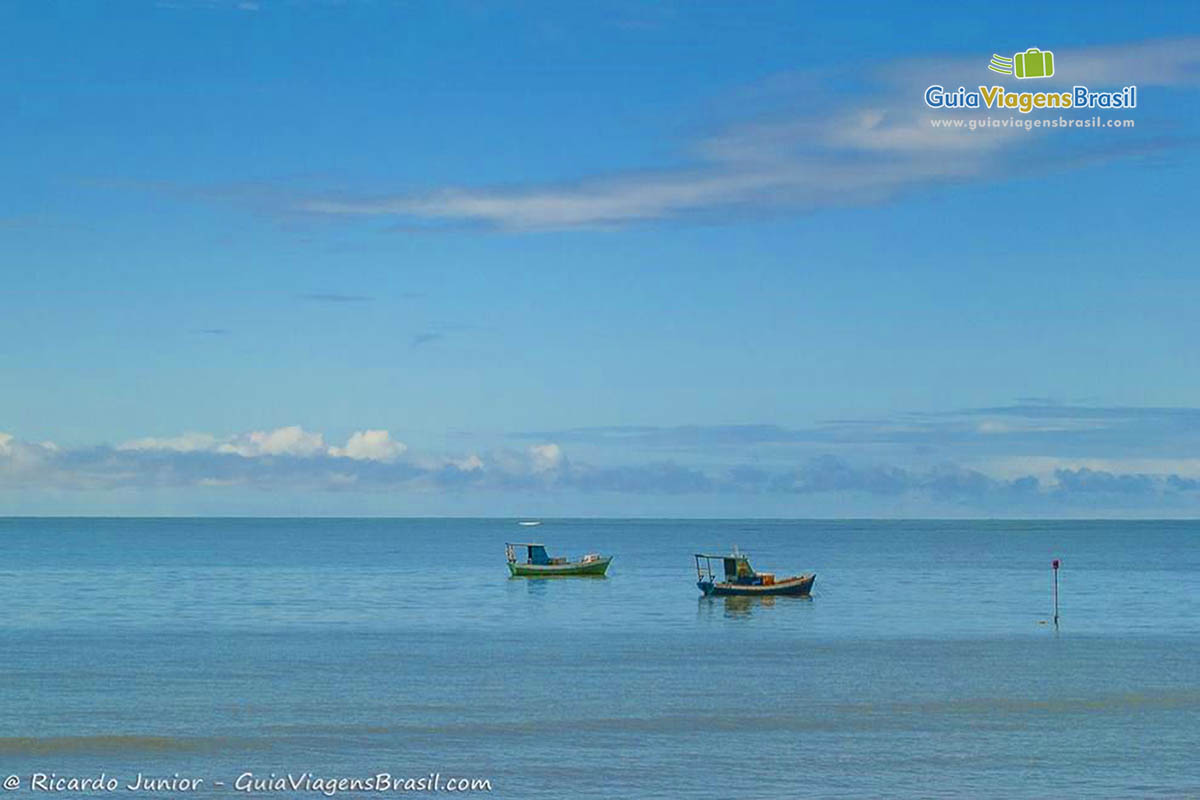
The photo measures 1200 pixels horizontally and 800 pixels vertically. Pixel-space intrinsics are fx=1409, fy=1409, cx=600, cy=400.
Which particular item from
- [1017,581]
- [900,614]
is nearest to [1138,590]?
[1017,581]

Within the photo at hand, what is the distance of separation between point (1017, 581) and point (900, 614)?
142 feet

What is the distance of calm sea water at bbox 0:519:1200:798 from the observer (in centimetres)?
3641

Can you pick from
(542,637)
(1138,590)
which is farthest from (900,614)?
(1138,590)

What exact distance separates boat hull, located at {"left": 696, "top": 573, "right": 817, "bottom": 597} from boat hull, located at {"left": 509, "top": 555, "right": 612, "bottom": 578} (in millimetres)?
32125

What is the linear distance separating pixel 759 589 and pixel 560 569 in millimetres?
36410

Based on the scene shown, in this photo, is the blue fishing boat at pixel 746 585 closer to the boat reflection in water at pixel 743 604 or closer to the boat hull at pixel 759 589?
the boat hull at pixel 759 589

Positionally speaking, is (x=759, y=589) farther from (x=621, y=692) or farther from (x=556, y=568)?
(x=621, y=692)

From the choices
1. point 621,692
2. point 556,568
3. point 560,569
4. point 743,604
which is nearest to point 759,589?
point 743,604

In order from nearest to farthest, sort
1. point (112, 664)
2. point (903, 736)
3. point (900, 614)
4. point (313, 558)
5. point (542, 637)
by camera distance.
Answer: point (903, 736), point (112, 664), point (542, 637), point (900, 614), point (313, 558)

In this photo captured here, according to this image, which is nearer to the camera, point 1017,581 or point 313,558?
point 1017,581

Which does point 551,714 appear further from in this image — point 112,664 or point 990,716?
point 112,664

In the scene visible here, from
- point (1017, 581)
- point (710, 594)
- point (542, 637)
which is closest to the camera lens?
point (542, 637)

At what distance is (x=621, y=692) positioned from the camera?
49750 mm

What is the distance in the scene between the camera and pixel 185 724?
42.8 metres
